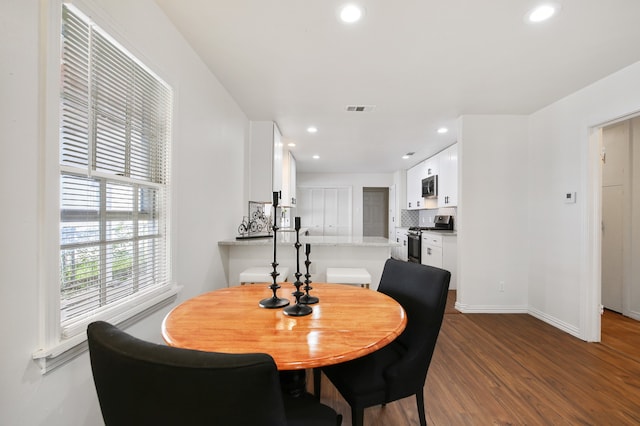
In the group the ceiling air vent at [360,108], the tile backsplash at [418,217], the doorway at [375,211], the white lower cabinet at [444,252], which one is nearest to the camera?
the ceiling air vent at [360,108]

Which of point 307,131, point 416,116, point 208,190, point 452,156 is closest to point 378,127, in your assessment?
point 416,116

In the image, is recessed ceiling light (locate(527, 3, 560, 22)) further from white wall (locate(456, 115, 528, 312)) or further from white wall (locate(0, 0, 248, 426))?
white wall (locate(0, 0, 248, 426))

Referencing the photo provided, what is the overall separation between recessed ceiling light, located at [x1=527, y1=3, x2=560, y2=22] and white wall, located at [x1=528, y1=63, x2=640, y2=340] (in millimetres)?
1221

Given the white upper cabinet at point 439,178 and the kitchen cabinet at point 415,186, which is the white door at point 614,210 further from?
the kitchen cabinet at point 415,186

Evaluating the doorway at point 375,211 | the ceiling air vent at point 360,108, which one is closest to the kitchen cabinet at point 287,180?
the ceiling air vent at point 360,108

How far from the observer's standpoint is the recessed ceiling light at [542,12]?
1550mm

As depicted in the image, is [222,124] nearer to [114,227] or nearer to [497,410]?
[114,227]

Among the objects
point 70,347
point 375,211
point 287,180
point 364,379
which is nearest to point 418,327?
point 364,379

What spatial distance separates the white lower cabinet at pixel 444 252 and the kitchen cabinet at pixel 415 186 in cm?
131

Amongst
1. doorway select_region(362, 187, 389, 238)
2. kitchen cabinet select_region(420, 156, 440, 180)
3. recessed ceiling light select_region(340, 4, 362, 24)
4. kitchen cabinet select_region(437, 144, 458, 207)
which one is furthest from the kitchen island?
doorway select_region(362, 187, 389, 238)

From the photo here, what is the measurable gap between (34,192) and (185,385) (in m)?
0.94

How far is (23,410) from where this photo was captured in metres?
0.91

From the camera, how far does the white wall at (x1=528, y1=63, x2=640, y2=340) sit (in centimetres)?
236

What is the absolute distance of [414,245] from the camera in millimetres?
5395
